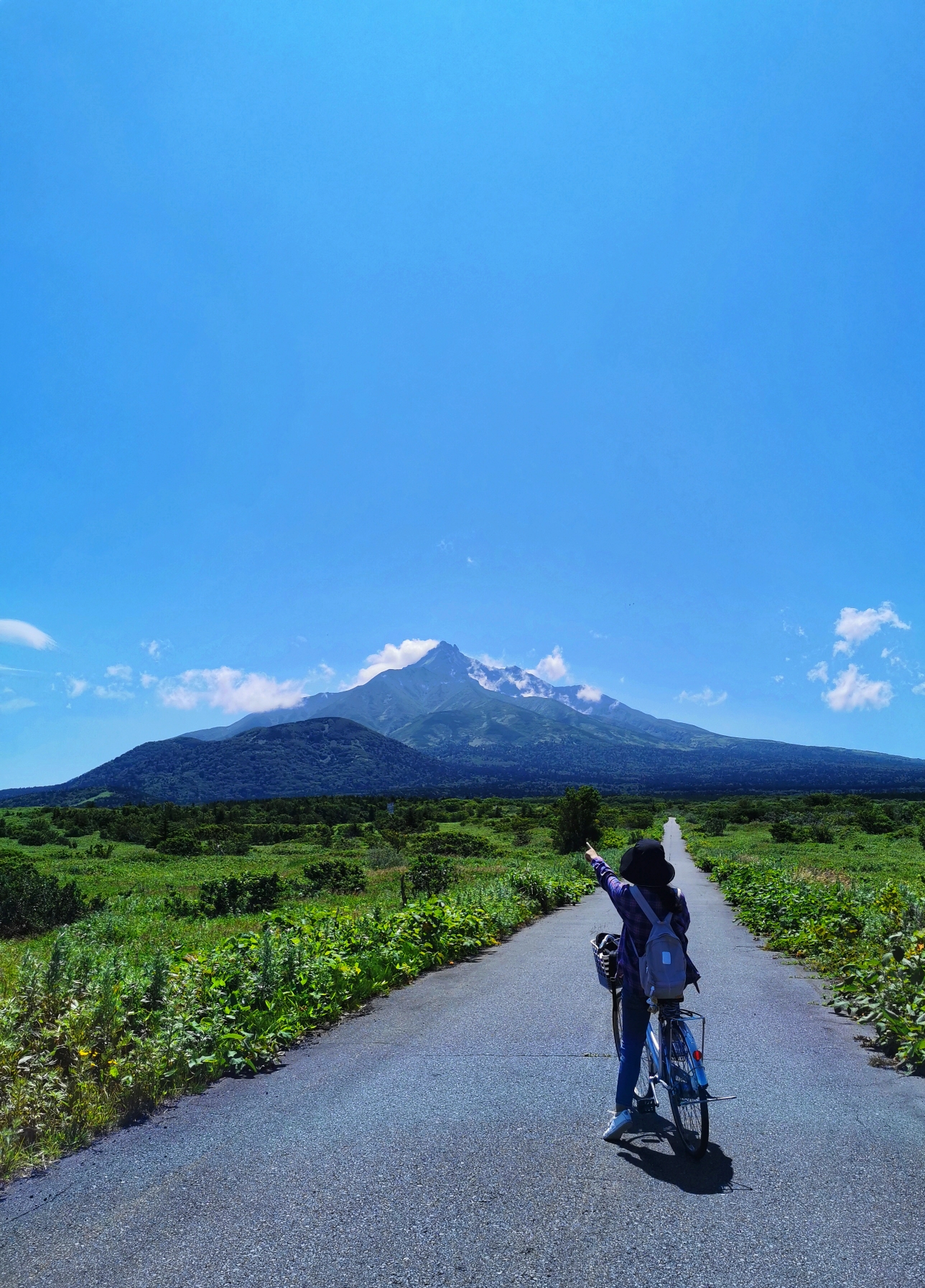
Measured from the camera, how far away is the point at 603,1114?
548 cm

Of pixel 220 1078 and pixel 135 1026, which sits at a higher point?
pixel 135 1026

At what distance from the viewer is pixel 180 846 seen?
43906 mm

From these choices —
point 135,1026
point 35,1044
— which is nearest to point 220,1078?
point 135,1026

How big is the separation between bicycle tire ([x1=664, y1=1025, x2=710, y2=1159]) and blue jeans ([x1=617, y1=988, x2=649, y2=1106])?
0.20m

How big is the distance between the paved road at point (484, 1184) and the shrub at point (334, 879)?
842 inches

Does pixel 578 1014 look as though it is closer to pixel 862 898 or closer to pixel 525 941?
pixel 525 941

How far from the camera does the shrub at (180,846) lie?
4322 cm

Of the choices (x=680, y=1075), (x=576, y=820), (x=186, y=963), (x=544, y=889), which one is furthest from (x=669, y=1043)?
(x=576, y=820)

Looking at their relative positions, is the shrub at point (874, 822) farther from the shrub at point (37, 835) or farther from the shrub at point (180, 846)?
the shrub at point (37, 835)

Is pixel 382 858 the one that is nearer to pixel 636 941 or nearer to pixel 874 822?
pixel 636 941

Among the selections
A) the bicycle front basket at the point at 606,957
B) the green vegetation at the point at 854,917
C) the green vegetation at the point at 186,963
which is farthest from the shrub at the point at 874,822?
the bicycle front basket at the point at 606,957

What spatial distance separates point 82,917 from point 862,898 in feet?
62.9

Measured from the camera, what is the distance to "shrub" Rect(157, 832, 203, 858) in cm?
4322

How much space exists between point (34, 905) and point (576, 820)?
37035 mm
